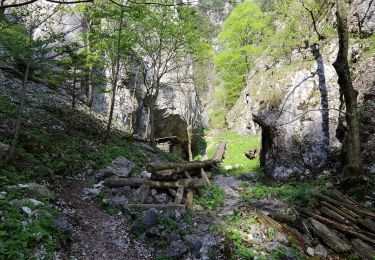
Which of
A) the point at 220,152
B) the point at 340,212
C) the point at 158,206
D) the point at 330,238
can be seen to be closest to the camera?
the point at 330,238

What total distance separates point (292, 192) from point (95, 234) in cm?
671

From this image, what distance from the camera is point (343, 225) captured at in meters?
7.49

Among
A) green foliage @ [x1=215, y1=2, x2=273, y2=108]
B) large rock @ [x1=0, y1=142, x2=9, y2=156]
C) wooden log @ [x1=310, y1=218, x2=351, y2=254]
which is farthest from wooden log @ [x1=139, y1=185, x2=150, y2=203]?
green foliage @ [x1=215, y1=2, x2=273, y2=108]

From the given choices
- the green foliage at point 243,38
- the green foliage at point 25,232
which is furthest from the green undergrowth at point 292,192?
the green foliage at point 243,38

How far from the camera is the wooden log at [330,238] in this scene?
22.2ft

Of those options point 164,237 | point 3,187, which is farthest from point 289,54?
point 3,187

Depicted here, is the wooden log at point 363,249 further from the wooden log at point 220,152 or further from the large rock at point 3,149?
the wooden log at point 220,152

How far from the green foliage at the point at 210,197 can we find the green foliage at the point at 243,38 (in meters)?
19.4

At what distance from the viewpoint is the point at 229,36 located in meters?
28.0

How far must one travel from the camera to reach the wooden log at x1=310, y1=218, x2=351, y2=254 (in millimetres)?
6770

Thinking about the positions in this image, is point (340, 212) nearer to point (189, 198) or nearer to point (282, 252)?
point (282, 252)

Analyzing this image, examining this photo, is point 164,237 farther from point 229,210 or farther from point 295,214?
point 295,214

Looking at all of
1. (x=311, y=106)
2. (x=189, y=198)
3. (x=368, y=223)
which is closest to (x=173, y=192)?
(x=189, y=198)

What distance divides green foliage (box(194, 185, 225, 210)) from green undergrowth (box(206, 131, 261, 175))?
5.08 metres
